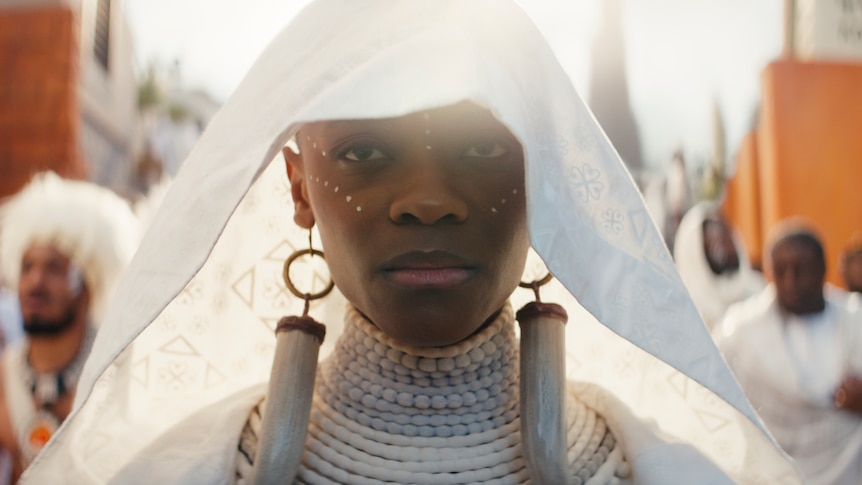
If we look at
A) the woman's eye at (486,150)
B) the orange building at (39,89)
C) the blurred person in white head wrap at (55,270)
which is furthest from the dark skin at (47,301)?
the orange building at (39,89)

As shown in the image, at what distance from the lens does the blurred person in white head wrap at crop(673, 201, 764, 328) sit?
19.7 ft

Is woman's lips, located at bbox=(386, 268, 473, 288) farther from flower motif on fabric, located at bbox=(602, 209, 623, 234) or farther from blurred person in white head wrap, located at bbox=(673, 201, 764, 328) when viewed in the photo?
blurred person in white head wrap, located at bbox=(673, 201, 764, 328)

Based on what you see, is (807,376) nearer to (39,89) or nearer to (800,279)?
(800,279)

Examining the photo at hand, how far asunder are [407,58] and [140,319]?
494mm

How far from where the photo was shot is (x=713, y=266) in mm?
6082

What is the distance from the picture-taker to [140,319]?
3.83 feet

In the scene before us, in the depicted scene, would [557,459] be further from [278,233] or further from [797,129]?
[797,129]

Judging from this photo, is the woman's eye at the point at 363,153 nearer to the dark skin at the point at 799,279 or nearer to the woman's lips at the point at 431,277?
the woman's lips at the point at 431,277

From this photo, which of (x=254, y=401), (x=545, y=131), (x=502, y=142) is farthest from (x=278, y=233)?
(x=545, y=131)

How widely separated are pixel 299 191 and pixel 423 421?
445 mm

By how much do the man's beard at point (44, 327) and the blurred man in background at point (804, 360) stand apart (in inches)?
111

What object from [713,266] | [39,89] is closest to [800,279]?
[713,266]

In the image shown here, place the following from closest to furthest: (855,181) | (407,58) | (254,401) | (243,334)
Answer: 1. (407,58)
2. (254,401)
3. (243,334)
4. (855,181)

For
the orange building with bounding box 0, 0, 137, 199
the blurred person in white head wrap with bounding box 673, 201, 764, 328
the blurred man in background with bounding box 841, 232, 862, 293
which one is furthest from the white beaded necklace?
the orange building with bounding box 0, 0, 137, 199
